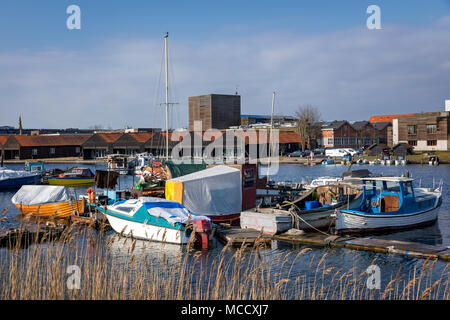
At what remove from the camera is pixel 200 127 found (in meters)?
158

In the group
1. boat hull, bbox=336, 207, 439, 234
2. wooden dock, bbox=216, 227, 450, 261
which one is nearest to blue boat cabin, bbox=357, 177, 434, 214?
boat hull, bbox=336, 207, 439, 234

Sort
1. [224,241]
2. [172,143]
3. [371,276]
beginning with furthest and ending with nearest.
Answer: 1. [172,143]
2. [224,241]
3. [371,276]

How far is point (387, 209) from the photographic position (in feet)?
88.5

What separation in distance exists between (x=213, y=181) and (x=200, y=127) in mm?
131719

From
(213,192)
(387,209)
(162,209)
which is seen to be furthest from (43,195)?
(387,209)

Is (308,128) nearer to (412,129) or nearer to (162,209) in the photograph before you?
(412,129)

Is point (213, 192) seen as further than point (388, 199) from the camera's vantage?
Yes

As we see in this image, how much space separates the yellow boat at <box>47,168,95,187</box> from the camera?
57.2 meters

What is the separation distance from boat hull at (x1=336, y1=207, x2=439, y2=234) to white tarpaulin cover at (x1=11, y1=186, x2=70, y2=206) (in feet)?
60.0

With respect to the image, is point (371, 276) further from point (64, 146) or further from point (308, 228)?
point (64, 146)

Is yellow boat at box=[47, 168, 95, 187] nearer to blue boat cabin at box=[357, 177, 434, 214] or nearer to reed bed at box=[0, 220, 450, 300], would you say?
reed bed at box=[0, 220, 450, 300]

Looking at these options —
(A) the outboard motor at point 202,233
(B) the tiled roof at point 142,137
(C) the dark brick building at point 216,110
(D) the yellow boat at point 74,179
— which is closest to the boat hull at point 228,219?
(A) the outboard motor at point 202,233

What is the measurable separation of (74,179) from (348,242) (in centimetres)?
4436
